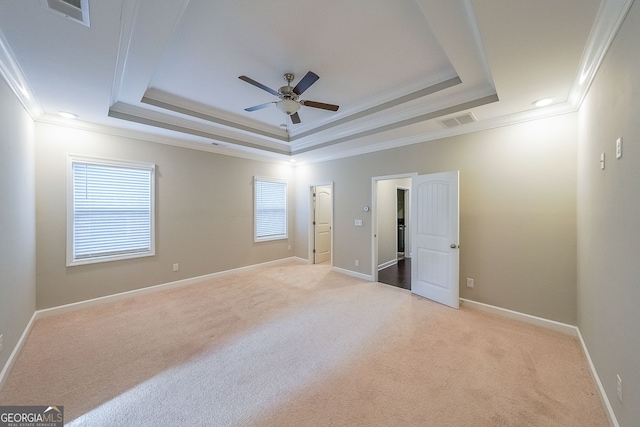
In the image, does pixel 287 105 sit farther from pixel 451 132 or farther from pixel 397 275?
pixel 397 275

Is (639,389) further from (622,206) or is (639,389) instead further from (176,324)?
(176,324)

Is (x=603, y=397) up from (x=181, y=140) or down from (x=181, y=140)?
down

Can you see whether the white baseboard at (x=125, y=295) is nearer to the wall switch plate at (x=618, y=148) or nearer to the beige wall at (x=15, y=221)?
the beige wall at (x=15, y=221)

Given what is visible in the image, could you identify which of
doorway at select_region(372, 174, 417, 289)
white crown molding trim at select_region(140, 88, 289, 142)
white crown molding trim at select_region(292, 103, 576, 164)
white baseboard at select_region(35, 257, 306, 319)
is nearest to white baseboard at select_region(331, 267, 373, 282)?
doorway at select_region(372, 174, 417, 289)

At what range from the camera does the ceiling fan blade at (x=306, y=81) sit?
2162 millimetres

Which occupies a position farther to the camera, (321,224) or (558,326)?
(321,224)

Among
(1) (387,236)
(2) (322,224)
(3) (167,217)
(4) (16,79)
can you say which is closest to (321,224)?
(2) (322,224)

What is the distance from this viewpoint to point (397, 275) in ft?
16.3

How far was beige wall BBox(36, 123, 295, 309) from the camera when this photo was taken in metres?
3.04

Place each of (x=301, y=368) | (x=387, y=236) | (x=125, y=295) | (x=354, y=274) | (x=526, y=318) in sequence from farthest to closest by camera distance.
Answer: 1. (x=387, y=236)
2. (x=354, y=274)
3. (x=125, y=295)
4. (x=526, y=318)
5. (x=301, y=368)

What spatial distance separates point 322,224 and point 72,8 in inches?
203

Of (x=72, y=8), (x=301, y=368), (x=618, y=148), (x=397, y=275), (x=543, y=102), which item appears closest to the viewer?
(x=72, y=8)

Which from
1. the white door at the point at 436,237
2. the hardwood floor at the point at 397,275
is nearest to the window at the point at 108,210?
the hardwood floor at the point at 397,275

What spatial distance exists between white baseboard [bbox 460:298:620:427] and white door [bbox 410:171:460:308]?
0.35 meters
